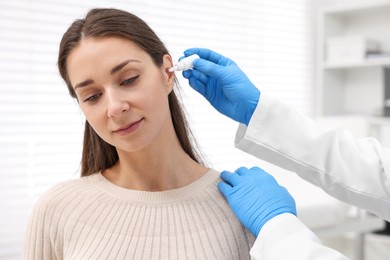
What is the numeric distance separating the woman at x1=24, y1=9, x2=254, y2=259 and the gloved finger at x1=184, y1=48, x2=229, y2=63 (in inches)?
5.0

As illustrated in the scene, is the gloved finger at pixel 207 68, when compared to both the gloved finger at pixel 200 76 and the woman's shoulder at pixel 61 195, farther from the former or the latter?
the woman's shoulder at pixel 61 195

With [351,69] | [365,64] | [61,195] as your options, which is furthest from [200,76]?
[351,69]

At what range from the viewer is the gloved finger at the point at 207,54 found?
4.39 feet

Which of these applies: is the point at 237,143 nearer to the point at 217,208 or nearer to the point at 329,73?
the point at 217,208

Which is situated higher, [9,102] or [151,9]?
[151,9]

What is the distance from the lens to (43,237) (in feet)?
3.81

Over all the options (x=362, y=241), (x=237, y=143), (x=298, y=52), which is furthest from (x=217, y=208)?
(x=298, y=52)

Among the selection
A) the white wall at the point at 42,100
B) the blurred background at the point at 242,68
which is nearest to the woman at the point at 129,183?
the blurred background at the point at 242,68

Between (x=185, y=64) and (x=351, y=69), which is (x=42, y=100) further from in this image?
(x=351, y=69)

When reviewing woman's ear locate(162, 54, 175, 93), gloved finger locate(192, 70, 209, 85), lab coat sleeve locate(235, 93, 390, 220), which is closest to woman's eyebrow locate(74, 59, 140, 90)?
woman's ear locate(162, 54, 175, 93)

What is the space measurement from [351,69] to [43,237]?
2.84 m

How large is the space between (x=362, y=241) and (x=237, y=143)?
1.89 meters

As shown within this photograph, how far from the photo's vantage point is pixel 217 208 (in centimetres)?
122

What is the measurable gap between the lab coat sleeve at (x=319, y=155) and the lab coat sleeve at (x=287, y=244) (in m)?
0.20
